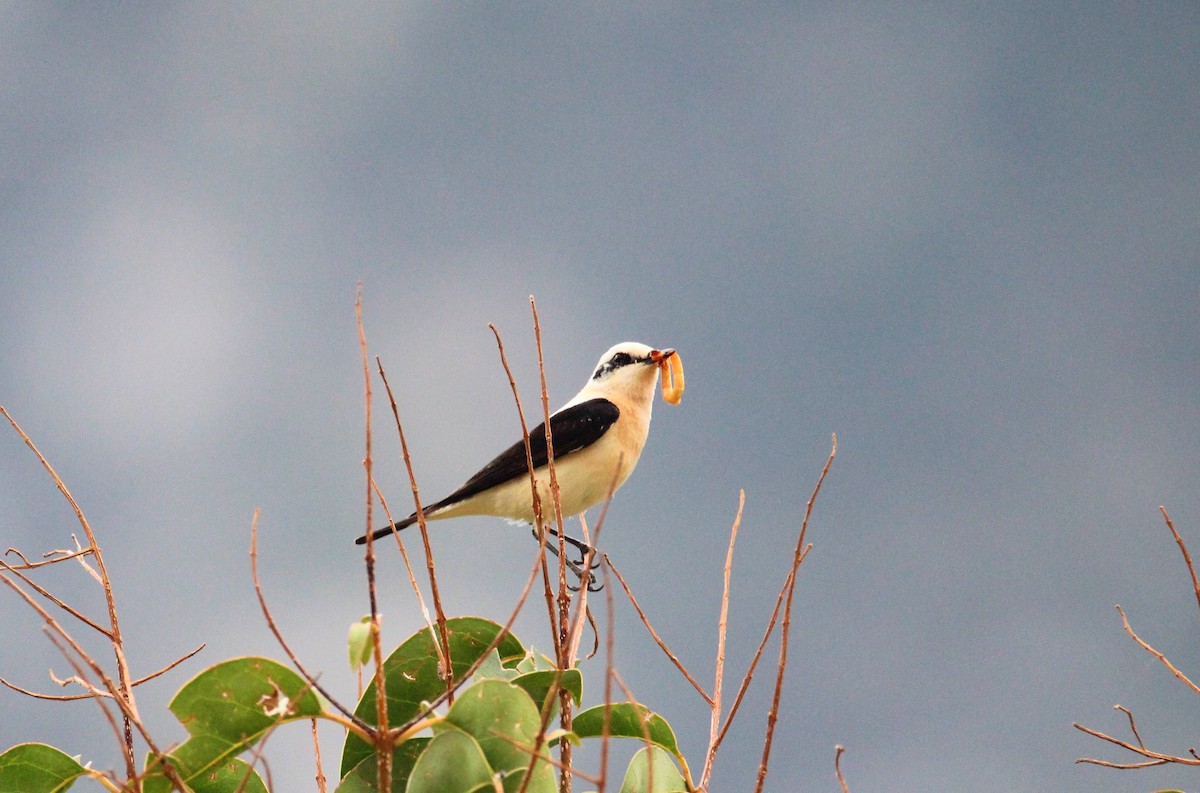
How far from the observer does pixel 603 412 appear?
550cm

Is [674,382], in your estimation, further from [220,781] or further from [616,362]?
[220,781]

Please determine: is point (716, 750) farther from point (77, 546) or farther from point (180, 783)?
point (77, 546)

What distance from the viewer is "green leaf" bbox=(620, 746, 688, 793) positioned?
2.28m

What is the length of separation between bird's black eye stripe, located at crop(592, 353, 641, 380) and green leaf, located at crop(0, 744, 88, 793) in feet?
13.2

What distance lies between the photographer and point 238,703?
1.91 meters

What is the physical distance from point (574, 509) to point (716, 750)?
3071 millimetres

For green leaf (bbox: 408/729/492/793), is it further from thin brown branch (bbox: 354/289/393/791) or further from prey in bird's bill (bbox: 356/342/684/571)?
prey in bird's bill (bbox: 356/342/684/571)

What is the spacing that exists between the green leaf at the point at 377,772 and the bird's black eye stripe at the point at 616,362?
382 cm

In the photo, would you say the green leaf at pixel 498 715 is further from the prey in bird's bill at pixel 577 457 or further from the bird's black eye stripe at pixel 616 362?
the bird's black eye stripe at pixel 616 362

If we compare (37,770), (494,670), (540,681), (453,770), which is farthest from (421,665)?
(37,770)

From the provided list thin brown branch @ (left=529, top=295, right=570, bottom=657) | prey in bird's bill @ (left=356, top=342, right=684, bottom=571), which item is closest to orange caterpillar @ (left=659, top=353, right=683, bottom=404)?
prey in bird's bill @ (left=356, top=342, right=684, bottom=571)

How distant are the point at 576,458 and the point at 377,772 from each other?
3266 millimetres

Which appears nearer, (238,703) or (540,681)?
(238,703)

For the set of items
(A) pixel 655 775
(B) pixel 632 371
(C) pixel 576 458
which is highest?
(B) pixel 632 371
